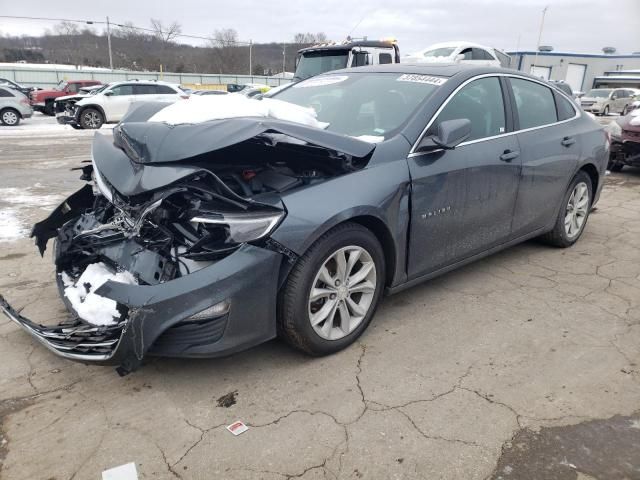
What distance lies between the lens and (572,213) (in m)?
4.72

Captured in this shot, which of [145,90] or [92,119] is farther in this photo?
[145,90]

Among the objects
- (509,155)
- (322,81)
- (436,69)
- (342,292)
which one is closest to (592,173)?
(509,155)

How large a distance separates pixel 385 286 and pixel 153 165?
155 cm

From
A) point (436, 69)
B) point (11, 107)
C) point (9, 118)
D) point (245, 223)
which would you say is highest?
point (436, 69)

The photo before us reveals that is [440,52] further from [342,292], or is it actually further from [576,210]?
[342,292]

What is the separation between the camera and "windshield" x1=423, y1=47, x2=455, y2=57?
13.8 m

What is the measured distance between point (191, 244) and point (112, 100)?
17116mm

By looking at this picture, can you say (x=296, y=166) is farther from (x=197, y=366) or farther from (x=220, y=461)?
(x=220, y=461)

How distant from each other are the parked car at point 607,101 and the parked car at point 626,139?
2308 cm

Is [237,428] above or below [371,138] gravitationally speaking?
below

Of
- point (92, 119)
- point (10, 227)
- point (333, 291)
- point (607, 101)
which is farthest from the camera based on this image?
point (607, 101)

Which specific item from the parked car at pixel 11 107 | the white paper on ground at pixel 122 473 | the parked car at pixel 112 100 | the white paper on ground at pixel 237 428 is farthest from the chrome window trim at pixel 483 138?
the parked car at pixel 11 107

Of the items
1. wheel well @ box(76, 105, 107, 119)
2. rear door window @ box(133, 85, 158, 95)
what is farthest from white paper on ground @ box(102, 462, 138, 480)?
rear door window @ box(133, 85, 158, 95)

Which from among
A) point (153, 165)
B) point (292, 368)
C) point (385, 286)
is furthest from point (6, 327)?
point (385, 286)
